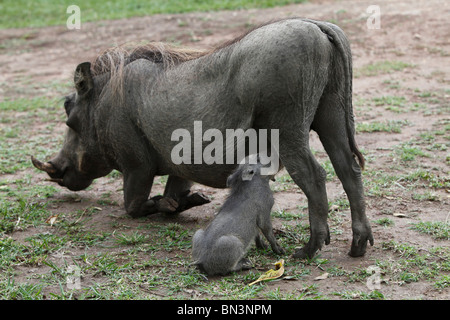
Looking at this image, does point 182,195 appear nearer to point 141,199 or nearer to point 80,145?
point 141,199

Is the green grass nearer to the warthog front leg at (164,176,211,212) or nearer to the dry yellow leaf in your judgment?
the warthog front leg at (164,176,211,212)

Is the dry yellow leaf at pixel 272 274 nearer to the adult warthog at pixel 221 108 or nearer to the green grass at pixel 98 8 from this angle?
the adult warthog at pixel 221 108

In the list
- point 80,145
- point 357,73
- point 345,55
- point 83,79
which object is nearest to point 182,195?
point 80,145

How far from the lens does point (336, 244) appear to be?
4207mm

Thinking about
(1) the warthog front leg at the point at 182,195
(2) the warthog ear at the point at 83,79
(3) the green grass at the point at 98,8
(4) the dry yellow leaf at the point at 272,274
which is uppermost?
(2) the warthog ear at the point at 83,79

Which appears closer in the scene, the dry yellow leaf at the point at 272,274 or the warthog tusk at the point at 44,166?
the dry yellow leaf at the point at 272,274

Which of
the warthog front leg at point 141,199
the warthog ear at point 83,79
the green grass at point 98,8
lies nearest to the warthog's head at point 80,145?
the warthog ear at point 83,79

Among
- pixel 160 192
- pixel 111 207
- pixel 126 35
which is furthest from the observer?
pixel 126 35

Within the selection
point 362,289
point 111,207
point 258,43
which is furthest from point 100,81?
point 362,289

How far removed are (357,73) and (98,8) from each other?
23.9 ft

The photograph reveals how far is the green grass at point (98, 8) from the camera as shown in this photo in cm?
1220

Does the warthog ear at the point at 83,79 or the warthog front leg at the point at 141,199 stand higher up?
the warthog ear at the point at 83,79

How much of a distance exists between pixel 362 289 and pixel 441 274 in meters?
0.52

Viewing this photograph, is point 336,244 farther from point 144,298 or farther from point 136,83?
point 136,83
